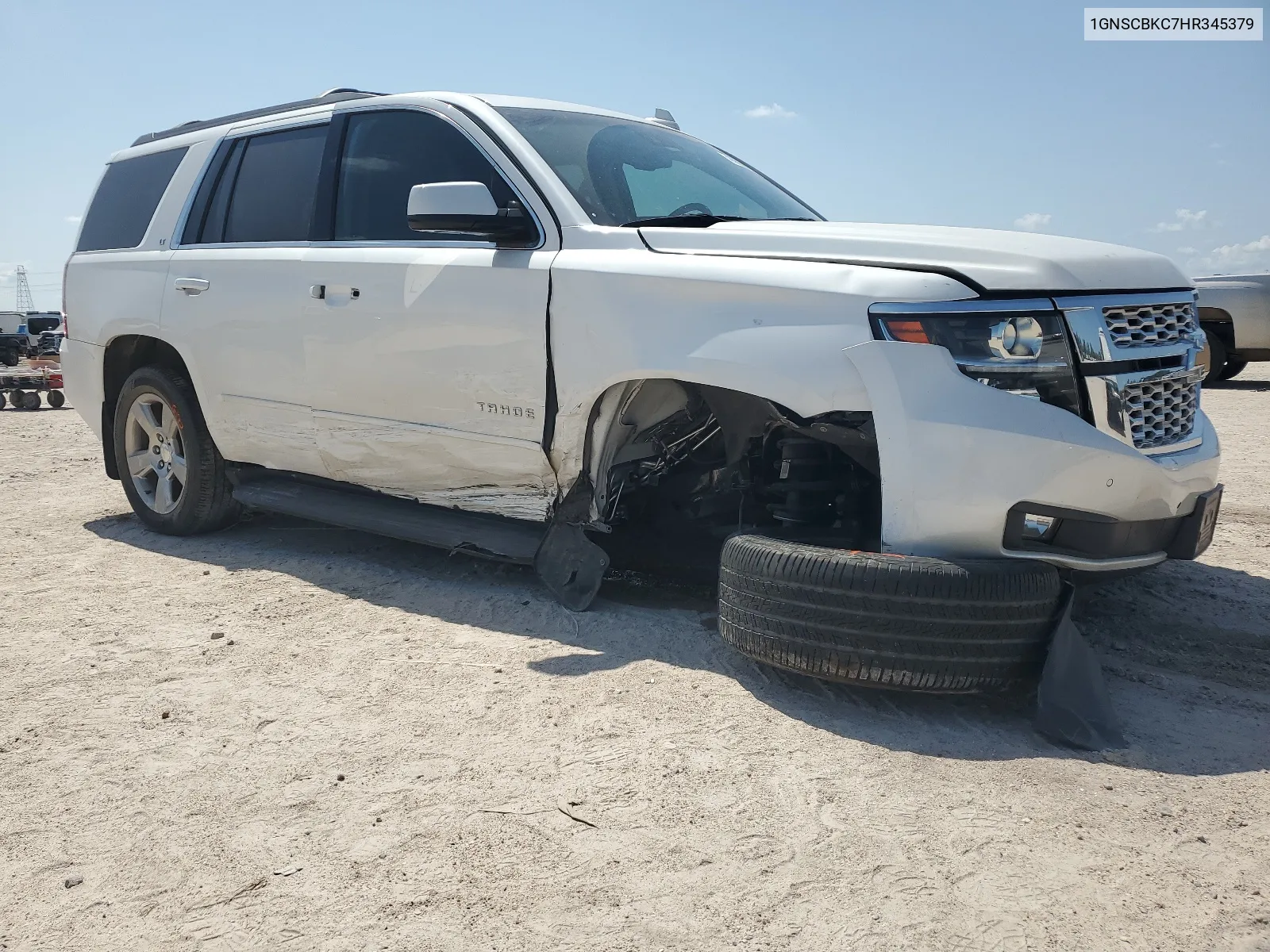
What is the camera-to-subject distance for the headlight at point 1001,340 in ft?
9.78

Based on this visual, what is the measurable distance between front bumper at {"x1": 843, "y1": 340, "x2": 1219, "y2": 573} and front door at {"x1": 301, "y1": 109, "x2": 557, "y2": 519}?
4.36ft

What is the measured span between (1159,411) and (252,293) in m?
3.69

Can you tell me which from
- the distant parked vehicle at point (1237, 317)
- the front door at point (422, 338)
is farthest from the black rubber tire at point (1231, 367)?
the front door at point (422, 338)

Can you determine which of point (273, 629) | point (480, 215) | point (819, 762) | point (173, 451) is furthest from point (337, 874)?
point (173, 451)

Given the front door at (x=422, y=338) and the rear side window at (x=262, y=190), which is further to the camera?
the rear side window at (x=262, y=190)

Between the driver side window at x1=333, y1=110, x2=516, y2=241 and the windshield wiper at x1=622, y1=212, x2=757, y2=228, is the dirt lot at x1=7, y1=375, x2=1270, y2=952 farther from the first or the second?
the driver side window at x1=333, y1=110, x2=516, y2=241

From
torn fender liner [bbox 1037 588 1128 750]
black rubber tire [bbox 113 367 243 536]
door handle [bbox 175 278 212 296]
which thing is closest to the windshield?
door handle [bbox 175 278 212 296]

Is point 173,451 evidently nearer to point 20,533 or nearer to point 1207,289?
point 20,533

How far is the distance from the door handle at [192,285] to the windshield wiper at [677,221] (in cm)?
230

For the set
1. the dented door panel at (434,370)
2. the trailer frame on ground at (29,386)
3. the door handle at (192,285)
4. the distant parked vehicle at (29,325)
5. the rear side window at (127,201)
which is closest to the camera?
the dented door panel at (434,370)

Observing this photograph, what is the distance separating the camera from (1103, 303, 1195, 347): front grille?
315 centimetres

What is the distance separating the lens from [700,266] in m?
3.43

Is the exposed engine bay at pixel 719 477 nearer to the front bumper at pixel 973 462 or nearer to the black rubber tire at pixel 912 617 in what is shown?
the front bumper at pixel 973 462

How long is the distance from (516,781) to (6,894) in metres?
1.15
